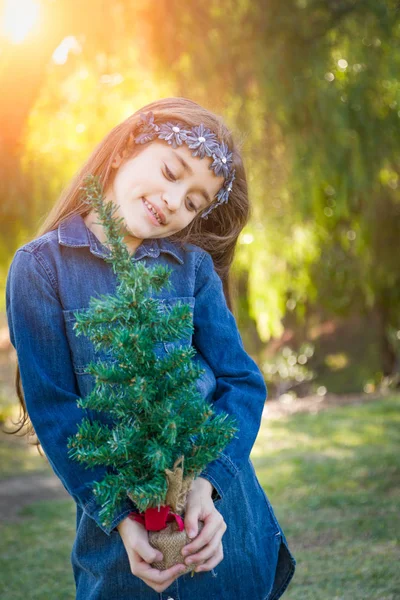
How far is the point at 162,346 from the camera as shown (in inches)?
63.9

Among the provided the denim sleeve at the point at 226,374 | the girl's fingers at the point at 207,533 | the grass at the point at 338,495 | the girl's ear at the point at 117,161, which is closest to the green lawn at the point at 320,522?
the grass at the point at 338,495

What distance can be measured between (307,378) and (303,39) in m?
6.44

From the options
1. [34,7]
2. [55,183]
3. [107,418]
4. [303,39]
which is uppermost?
[34,7]

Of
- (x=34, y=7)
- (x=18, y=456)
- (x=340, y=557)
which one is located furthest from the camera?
(x=18, y=456)

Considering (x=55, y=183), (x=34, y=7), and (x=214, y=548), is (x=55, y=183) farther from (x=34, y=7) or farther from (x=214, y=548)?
(x=214, y=548)

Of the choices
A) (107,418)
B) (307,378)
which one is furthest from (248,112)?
(307,378)

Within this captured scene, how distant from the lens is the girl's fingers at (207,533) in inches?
53.9

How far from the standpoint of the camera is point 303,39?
17.0 ft

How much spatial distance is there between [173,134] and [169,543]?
3.08 feet

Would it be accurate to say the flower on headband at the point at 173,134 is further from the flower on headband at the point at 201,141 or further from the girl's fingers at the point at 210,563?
the girl's fingers at the point at 210,563

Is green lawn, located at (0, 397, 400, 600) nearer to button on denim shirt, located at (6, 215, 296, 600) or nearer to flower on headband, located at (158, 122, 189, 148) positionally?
button on denim shirt, located at (6, 215, 296, 600)

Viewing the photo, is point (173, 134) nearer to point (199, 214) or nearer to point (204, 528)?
point (199, 214)

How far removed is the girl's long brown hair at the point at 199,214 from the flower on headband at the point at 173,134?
0.19 feet

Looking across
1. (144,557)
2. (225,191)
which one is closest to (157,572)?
(144,557)
